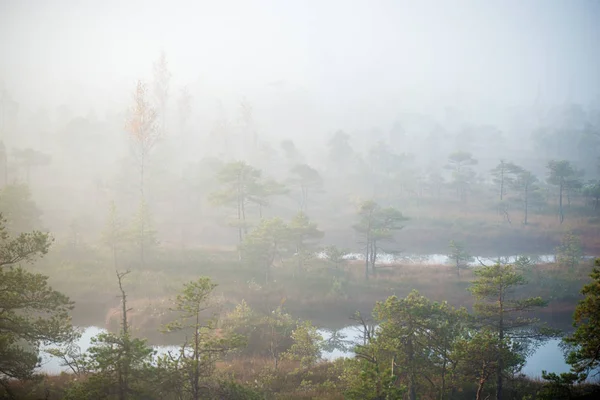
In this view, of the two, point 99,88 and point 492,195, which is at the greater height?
point 99,88

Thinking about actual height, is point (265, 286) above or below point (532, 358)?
above

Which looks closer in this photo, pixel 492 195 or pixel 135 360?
pixel 135 360

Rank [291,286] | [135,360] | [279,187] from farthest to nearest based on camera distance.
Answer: [279,187]
[291,286]
[135,360]

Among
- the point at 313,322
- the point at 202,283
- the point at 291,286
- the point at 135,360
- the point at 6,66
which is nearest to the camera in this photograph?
the point at 135,360

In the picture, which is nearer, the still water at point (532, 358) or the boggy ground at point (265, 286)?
the still water at point (532, 358)

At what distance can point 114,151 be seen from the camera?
89938 millimetres

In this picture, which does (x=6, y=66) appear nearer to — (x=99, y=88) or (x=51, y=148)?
(x=99, y=88)

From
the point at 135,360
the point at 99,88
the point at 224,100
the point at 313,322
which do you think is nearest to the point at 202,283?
the point at 135,360

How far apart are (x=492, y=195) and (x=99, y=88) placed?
519ft

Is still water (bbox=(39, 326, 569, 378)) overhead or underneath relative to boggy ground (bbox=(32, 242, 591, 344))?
underneath

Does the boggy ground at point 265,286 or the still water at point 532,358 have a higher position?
the boggy ground at point 265,286

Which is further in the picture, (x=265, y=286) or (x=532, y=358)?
(x=265, y=286)

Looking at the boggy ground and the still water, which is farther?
the boggy ground

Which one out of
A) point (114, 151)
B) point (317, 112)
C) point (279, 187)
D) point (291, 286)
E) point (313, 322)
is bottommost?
point (313, 322)
